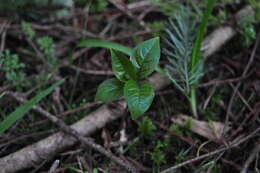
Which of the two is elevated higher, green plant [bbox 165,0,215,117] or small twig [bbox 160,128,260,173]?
green plant [bbox 165,0,215,117]

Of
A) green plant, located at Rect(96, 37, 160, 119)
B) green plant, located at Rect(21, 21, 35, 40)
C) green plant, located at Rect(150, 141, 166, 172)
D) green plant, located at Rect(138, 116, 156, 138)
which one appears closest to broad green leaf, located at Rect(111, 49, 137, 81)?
green plant, located at Rect(96, 37, 160, 119)

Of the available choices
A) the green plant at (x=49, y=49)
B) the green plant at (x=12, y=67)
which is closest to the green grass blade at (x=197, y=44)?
the green plant at (x=49, y=49)

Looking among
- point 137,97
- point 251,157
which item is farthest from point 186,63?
point 251,157

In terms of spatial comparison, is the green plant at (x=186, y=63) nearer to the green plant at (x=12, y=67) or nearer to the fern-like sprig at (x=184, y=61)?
the fern-like sprig at (x=184, y=61)

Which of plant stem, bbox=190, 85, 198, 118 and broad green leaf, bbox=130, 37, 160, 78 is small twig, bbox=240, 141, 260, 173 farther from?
broad green leaf, bbox=130, 37, 160, 78

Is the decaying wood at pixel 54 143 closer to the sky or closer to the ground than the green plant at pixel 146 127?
closer to the sky

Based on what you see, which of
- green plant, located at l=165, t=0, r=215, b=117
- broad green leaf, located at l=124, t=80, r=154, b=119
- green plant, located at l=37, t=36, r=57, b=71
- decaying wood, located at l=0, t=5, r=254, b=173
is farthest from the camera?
green plant, located at l=37, t=36, r=57, b=71

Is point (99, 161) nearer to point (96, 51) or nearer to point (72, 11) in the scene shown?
point (96, 51)

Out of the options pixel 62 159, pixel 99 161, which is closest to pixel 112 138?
pixel 99 161
